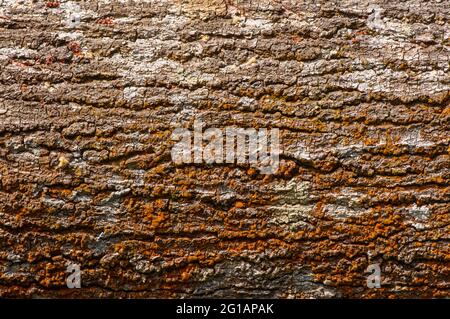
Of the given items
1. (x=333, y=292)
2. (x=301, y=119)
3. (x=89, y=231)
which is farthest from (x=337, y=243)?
(x=89, y=231)

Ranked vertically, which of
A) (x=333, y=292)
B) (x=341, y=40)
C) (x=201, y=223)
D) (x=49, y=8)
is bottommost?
(x=333, y=292)

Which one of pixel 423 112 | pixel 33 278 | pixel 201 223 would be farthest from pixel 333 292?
pixel 33 278

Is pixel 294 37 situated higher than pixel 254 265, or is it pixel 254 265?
pixel 294 37

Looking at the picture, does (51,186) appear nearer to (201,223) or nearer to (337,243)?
(201,223)

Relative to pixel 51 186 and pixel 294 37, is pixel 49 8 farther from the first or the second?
pixel 294 37

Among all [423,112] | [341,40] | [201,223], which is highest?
[341,40]

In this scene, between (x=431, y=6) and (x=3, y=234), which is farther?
(x=431, y=6)
